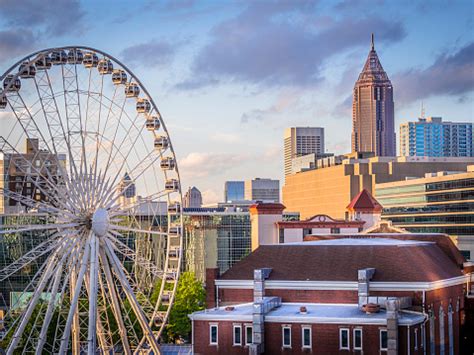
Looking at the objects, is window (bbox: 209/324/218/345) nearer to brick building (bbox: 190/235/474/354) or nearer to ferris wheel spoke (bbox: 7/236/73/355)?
brick building (bbox: 190/235/474/354)

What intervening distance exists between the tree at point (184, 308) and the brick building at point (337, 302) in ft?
87.5

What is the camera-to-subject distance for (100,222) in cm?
7512

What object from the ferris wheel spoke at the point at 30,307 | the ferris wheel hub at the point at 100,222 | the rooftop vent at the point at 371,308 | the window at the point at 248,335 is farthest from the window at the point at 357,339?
the ferris wheel spoke at the point at 30,307

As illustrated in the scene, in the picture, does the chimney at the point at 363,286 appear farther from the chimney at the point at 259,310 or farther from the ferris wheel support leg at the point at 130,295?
the ferris wheel support leg at the point at 130,295

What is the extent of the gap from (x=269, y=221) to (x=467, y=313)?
3699 centimetres

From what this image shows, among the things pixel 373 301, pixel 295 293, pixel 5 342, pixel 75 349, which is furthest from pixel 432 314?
pixel 5 342

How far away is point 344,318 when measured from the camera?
263 ft

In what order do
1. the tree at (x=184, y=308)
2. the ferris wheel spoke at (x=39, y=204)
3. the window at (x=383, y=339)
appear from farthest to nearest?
the tree at (x=184, y=308), the window at (x=383, y=339), the ferris wheel spoke at (x=39, y=204)

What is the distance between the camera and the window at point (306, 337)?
8125 centimetres

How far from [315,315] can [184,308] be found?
39.7 metres

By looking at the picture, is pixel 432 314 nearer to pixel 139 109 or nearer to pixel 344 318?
pixel 344 318

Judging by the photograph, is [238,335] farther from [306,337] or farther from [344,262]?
[344,262]

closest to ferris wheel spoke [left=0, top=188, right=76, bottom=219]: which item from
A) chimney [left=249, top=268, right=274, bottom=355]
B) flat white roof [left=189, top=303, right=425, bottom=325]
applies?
flat white roof [left=189, top=303, right=425, bottom=325]

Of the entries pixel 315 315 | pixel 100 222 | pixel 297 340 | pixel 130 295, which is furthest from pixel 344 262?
pixel 100 222
